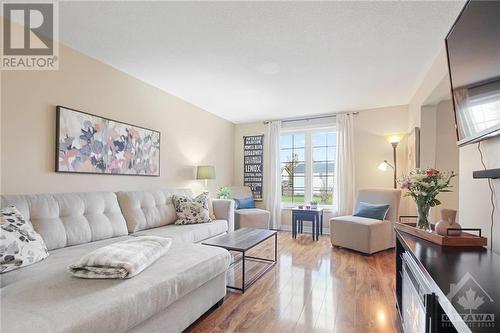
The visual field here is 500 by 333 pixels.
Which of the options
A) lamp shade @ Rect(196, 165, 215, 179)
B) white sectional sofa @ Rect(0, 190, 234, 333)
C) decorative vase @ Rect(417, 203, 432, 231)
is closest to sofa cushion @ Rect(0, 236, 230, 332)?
white sectional sofa @ Rect(0, 190, 234, 333)

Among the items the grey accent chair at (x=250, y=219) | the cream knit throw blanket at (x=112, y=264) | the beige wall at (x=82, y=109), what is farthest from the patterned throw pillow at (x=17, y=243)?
the grey accent chair at (x=250, y=219)

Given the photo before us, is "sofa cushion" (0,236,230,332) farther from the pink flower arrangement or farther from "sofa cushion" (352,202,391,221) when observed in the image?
"sofa cushion" (352,202,391,221)

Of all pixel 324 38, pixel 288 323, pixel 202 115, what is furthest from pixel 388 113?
pixel 288 323

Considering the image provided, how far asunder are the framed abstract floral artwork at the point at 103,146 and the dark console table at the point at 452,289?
2938mm

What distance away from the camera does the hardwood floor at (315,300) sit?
178 centimetres

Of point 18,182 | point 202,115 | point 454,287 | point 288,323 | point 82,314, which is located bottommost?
point 288,323

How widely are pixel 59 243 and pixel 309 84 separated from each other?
317 cm

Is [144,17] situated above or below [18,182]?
above

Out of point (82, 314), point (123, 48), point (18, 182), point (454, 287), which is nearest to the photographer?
point (454, 287)

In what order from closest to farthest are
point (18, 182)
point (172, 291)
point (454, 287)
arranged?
point (454, 287), point (172, 291), point (18, 182)

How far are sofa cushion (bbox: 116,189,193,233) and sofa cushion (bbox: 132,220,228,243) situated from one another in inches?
4.1

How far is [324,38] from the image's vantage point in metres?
2.25

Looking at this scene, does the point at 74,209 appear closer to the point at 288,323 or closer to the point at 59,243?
the point at 59,243

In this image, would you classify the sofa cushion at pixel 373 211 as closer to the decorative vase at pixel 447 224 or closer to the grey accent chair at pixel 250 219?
the grey accent chair at pixel 250 219
